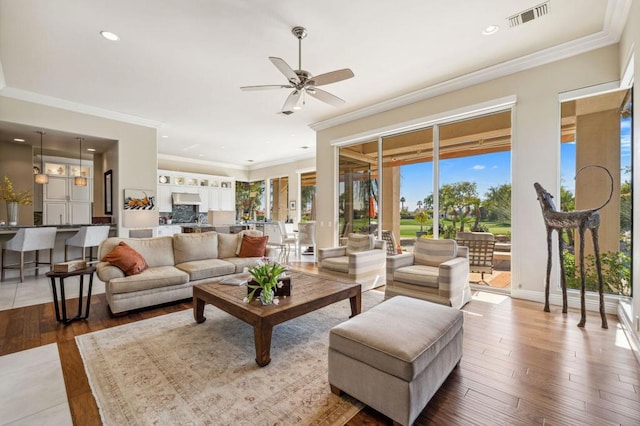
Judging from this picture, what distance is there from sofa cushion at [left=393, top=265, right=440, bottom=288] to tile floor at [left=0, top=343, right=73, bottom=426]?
11.3 ft

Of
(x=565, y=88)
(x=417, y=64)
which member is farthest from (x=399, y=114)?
(x=565, y=88)

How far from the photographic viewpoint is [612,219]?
3584mm

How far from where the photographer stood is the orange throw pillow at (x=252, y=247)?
479cm

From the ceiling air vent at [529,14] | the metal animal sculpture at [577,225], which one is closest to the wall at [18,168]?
the ceiling air vent at [529,14]

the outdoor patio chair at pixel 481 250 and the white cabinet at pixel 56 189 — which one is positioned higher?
the white cabinet at pixel 56 189

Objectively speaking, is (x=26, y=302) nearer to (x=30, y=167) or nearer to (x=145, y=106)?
(x=145, y=106)

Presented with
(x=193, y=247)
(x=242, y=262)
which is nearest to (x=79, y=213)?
(x=193, y=247)

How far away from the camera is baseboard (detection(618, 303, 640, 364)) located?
2.40 metres

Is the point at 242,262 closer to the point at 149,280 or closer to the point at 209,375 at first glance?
the point at 149,280

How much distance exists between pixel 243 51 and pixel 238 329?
3.40 m

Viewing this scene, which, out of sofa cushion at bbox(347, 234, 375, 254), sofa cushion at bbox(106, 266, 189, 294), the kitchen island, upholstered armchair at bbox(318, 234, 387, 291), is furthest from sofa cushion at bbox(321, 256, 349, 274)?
the kitchen island

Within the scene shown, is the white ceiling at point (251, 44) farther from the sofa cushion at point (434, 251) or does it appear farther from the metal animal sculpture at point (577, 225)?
the sofa cushion at point (434, 251)

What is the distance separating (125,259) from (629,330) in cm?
556

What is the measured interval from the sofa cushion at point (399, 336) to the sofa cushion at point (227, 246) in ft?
11.0
